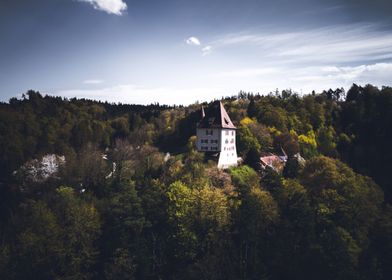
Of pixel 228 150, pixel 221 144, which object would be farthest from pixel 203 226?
pixel 228 150

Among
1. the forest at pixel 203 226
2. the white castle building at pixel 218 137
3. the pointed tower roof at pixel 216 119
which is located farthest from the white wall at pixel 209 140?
the forest at pixel 203 226

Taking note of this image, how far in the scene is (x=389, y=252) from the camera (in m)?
47.9

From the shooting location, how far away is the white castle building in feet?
197

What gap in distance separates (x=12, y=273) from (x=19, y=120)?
2298 inches

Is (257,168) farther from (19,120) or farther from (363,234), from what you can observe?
(19,120)

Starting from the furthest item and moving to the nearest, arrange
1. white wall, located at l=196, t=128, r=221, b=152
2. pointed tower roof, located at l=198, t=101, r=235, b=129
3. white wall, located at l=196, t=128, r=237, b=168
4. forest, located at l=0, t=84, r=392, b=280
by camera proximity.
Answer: pointed tower roof, located at l=198, t=101, r=235, b=129 < white wall, located at l=196, t=128, r=221, b=152 < white wall, located at l=196, t=128, r=237, b=168 < forest, located at l=0, t=84, r=392, b=280

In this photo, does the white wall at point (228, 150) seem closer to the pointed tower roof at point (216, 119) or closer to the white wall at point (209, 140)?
the white wall at point (209, 140)

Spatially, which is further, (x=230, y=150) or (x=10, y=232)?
(x=230, y=150)

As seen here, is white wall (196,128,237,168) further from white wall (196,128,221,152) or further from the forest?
the forest

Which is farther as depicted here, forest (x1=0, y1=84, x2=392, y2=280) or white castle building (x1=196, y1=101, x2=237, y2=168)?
white castle building (x1=196, y1=101, x2=237, y2=168)

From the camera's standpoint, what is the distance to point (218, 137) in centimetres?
6050

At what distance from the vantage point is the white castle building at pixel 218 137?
60062 mm

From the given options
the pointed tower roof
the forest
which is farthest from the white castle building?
the forest

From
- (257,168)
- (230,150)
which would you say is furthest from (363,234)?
(230,150)
